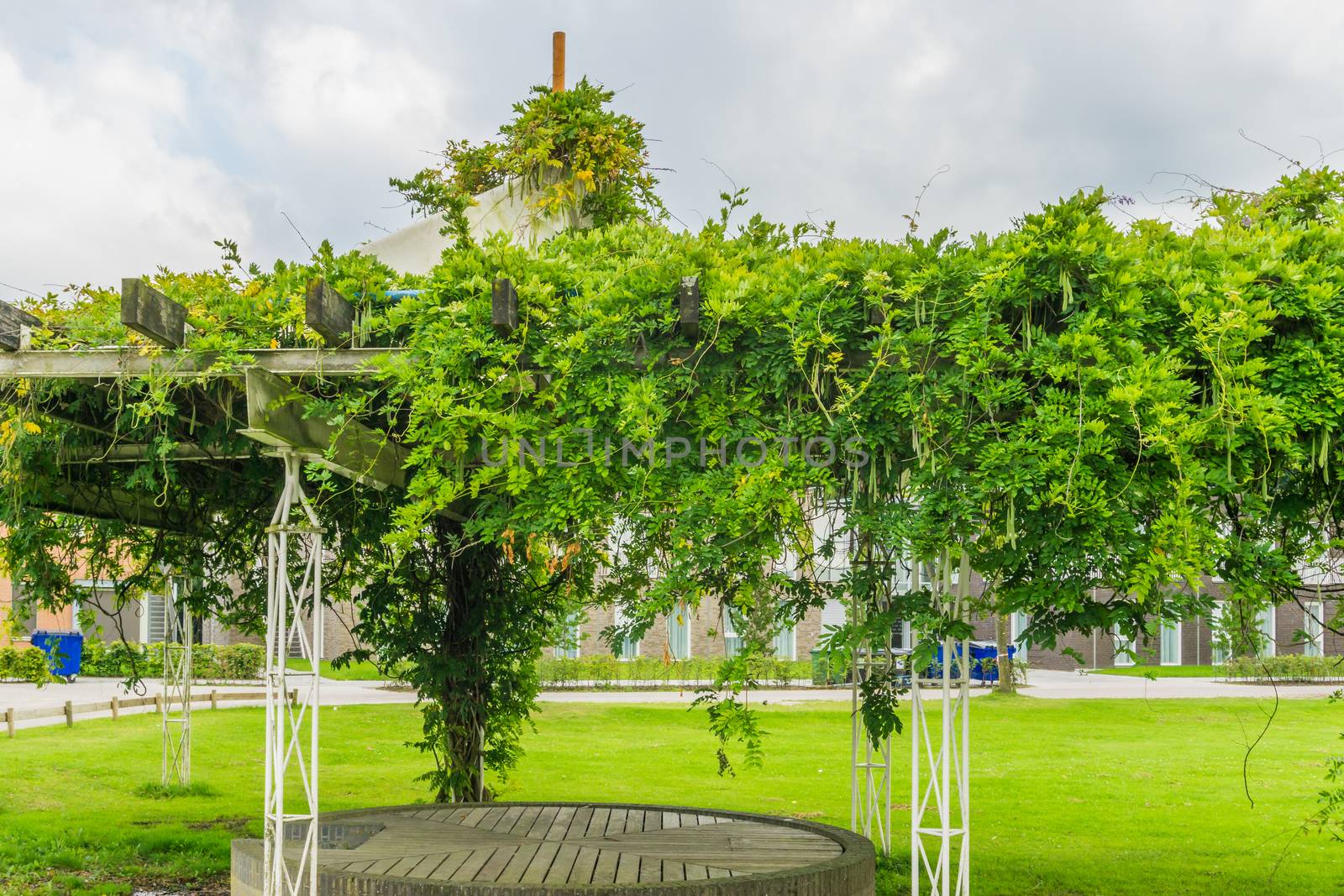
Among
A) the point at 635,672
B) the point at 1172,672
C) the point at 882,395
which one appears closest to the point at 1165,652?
the point at 1172,672

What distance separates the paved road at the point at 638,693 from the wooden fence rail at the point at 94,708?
177 mm

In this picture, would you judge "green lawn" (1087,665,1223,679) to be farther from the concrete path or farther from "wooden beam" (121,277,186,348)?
"wooden beam" (121,277,186,348)

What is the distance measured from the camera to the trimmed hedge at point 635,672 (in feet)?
88.8

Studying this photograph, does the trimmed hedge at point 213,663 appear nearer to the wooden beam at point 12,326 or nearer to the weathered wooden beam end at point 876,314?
the wooden beam at point 12,326

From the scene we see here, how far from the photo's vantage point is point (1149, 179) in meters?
5.39

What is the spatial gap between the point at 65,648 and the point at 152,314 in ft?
78.6

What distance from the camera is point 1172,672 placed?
3509 cm

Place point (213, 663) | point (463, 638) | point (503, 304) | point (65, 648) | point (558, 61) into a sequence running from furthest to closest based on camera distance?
point (213, 663)
point (65, 648)
point (463, 638)
point (558, 61)
point (503, 304)

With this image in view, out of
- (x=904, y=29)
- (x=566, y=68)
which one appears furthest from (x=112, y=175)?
(x=904, y=29)

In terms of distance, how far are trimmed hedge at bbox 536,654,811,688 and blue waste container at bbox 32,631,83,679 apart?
10247 millimetres

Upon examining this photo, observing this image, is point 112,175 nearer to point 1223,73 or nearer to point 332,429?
point 332,429

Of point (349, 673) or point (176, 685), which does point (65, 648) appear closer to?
point (349, 673)

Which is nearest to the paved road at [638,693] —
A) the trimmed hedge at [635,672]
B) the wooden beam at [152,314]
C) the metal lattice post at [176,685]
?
the trimmed hedge at [635,672]

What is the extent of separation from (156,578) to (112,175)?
12.0 ft
